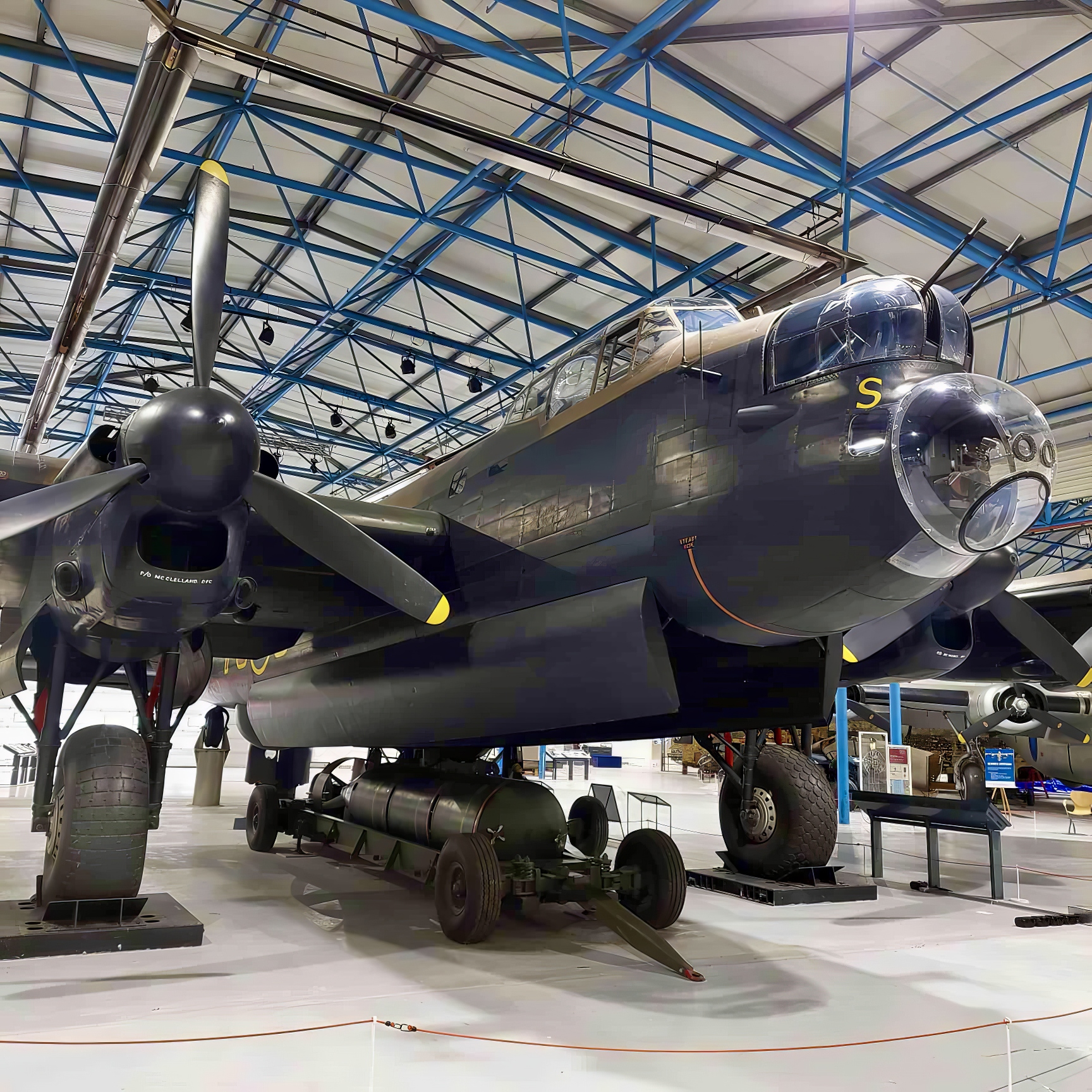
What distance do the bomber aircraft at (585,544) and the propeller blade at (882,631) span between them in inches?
0.8

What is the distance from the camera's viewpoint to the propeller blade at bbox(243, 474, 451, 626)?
602 cm

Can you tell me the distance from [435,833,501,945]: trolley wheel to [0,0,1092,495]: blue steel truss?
8460 mm

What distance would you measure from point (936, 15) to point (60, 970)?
12651 millimetres

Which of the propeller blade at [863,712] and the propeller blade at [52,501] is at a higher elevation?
the propeller blade at [52,501]

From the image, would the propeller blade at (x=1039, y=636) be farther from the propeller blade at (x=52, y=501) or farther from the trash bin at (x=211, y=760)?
the trash bin at (x=211, y=760)

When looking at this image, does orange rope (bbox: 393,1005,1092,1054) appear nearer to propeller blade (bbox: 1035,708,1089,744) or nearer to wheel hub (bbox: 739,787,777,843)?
wheel hub (bbox: 739,787,777,843)

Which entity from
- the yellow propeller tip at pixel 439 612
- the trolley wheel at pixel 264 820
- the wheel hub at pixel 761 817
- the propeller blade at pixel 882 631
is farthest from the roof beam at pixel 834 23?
the trolley wheel at pixel 264 820

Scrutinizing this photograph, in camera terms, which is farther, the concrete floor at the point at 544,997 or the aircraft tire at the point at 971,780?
the aircraft tire at the point at 971,780

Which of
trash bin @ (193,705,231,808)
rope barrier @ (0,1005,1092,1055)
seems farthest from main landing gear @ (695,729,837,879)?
trash bin @ (193,705,231,808)

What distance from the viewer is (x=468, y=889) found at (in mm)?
6738

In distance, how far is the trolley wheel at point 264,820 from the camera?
11.2 meters

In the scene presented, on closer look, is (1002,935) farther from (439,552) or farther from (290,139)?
(290,139)

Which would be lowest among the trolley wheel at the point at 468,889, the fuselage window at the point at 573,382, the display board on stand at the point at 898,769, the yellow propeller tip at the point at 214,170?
the trolley wheel at the point at 468,889

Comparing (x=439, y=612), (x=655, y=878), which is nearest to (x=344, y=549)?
(x=439, y=612)
